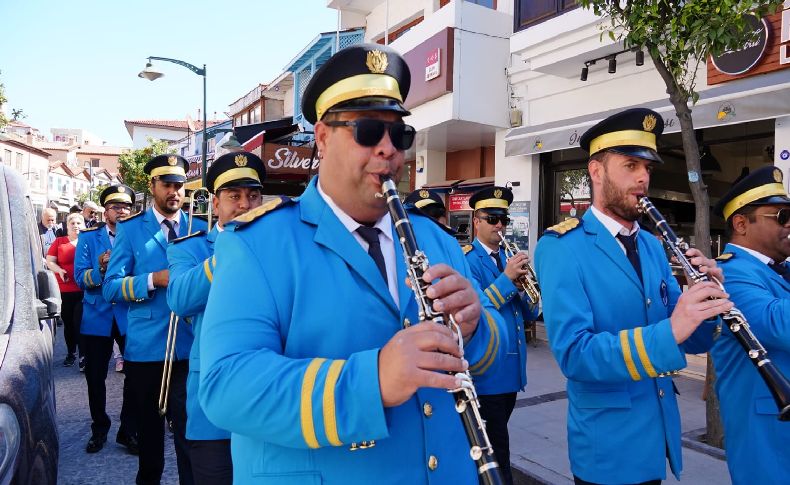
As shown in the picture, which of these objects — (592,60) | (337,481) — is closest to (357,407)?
(337,481)

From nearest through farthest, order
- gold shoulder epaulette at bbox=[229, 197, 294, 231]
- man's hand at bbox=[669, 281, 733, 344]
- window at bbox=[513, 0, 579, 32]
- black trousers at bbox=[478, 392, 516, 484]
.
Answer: gold shoulder epaulette at bbox=[229, 197, 294, 231] < man's hand at bbox=[669, 281, 733, 344] < black trousers at bbox=[478, 392, 516, 484] < window at bbox=[513, 0, 579, 32]

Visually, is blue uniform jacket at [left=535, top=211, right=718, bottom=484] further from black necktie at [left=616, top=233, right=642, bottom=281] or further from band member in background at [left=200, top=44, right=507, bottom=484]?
band member in background at [left=200, top=44, right=507, bottom=484]

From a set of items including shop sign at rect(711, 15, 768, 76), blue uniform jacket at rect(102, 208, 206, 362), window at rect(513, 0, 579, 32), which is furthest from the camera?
window at rect(513, 0, 579, 32)

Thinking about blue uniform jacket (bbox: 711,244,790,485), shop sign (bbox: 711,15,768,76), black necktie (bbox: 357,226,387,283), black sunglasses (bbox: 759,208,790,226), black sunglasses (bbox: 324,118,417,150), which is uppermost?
shop sign (bbox: 711,15,768,76)

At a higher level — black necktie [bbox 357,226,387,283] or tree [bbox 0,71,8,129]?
tree [bbox 0,71,8,129]

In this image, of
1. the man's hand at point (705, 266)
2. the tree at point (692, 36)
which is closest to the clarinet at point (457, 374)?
the man's hand at point (705, 266)

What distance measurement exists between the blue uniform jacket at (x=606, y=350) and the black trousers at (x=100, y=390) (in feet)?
12.4

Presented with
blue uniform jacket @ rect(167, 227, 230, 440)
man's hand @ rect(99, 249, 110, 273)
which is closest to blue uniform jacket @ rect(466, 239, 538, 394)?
blue uniform jacket @ rect(167, 227, 230, 440)

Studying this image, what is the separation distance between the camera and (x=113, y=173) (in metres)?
92.2

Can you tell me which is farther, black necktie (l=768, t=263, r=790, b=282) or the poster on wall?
the poster on wall

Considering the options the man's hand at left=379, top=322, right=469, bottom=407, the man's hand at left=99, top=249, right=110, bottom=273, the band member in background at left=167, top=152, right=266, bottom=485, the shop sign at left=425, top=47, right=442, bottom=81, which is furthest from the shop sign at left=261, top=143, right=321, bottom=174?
the man's hand at left=379, top=322, right=469, bottom=407

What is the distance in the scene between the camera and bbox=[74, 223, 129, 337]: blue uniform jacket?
18.2 ft

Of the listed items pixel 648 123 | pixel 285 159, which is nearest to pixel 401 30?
pixel 285 159

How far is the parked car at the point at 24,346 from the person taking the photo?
215 cm
